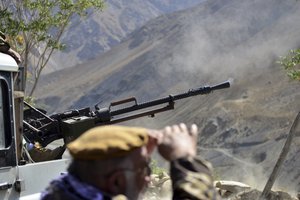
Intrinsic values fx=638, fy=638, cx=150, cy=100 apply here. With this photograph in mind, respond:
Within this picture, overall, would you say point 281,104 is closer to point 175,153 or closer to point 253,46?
point 253,46

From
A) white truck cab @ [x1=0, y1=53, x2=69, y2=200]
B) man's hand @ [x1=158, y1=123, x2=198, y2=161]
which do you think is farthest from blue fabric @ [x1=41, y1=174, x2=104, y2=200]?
white truck cab @ [x1=0, y1=53, x2=69, y2=200]

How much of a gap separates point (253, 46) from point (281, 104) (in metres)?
21.2

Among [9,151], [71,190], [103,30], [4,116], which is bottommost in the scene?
[71,190]

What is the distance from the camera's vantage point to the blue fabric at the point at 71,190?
1.89 m

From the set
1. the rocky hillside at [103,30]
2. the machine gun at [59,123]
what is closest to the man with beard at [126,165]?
the machine gun at [59,123]

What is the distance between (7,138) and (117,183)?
2.69 meters

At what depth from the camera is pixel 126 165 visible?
1.89m

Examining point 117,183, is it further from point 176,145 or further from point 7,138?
point 7,138

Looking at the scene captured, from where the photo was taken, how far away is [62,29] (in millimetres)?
15906

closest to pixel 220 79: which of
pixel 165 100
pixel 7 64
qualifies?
pixel 165 100

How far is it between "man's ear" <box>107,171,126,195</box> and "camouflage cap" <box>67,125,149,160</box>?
0.07 metres

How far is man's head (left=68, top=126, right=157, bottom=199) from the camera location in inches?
72.5

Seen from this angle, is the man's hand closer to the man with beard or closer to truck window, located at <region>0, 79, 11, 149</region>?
the man with beard

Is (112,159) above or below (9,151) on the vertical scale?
below
